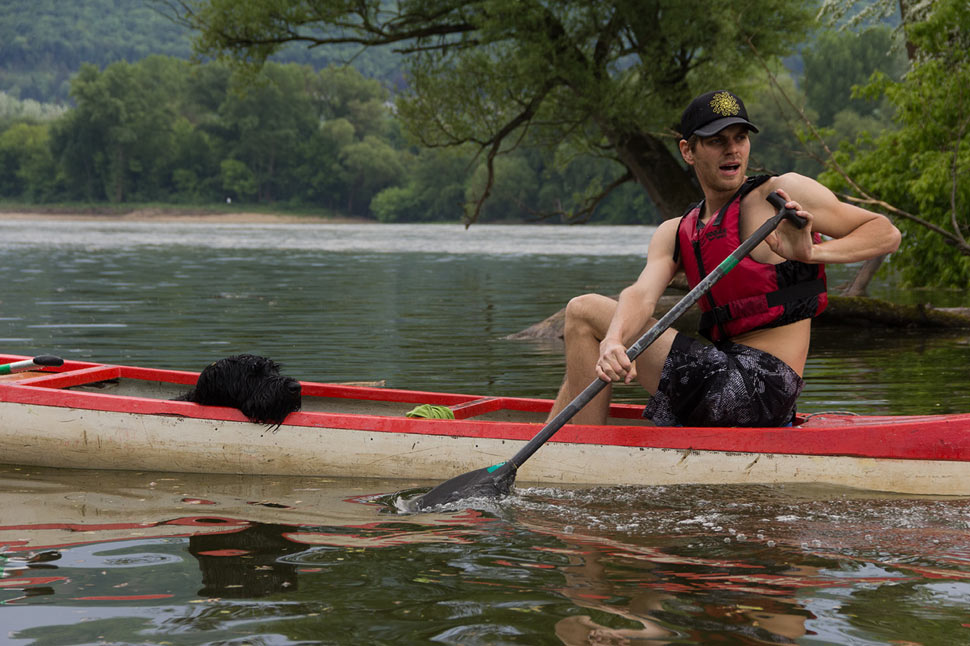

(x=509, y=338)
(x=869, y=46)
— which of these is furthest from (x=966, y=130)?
(x=869, y=46)

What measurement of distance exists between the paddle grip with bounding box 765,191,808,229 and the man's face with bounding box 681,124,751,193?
23 centimetres

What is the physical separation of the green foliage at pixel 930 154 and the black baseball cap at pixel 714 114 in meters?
8.77

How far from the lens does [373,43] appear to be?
18234 mm

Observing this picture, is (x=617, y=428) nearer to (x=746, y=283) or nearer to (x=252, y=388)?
(x=746, y=283)

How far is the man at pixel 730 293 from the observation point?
15.3 feet

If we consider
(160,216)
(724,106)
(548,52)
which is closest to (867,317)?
(548,52)

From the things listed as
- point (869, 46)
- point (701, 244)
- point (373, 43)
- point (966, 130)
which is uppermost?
point (869, 46)

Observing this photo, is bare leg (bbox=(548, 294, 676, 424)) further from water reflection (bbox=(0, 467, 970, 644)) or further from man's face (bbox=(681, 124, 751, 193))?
man's face (bbox=(681, 124, 751, 193))

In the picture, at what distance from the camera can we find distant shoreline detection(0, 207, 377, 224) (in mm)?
94375

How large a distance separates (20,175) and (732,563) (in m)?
115

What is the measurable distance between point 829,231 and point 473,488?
192cm

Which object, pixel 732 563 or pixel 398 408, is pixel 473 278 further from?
pixel 732 563

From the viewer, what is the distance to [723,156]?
15.6ft

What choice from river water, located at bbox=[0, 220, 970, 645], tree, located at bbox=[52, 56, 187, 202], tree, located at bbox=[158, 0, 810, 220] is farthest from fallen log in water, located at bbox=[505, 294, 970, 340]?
tree, located at bbox=[52, 56, 187, 202]
